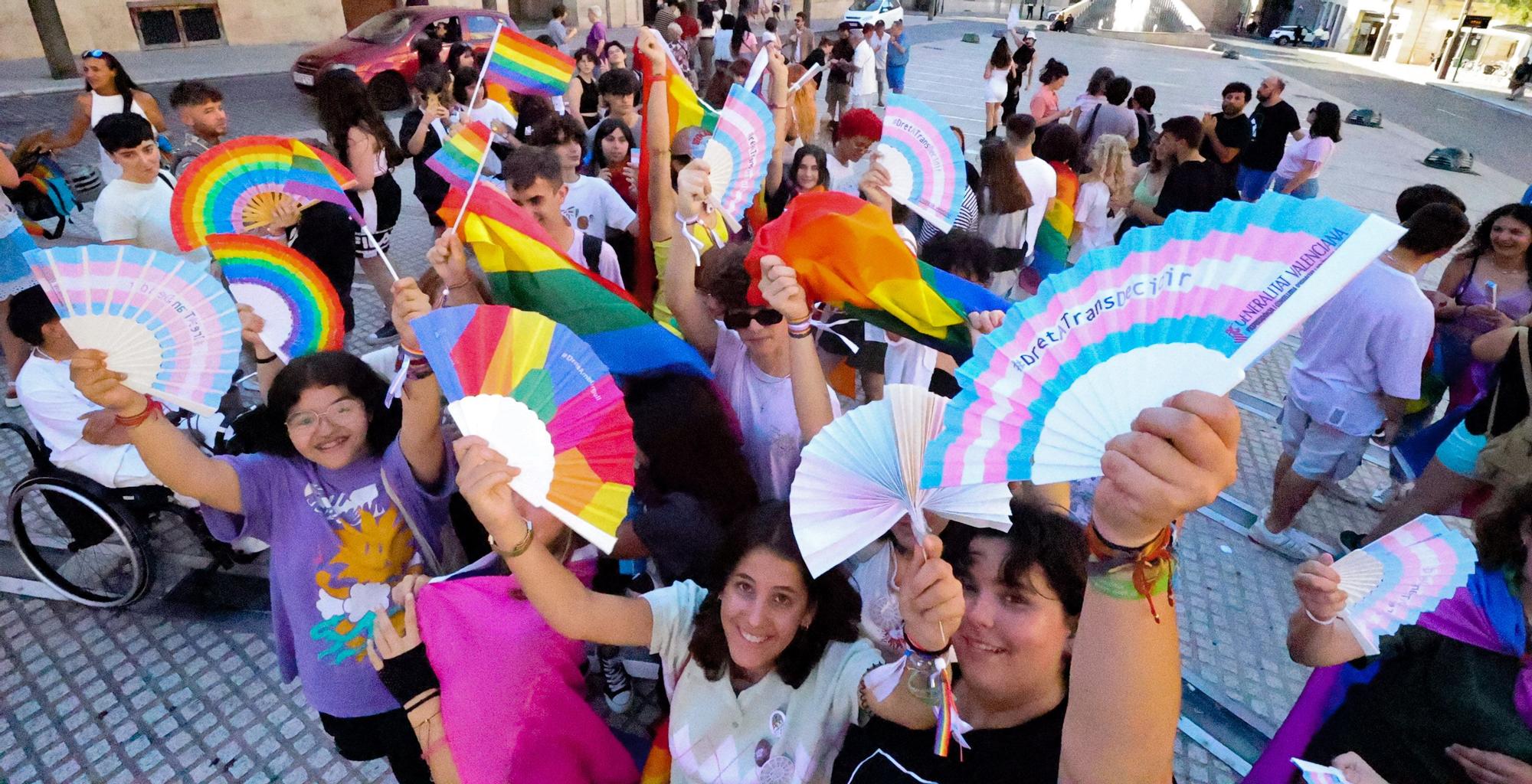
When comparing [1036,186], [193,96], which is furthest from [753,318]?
[193,96]

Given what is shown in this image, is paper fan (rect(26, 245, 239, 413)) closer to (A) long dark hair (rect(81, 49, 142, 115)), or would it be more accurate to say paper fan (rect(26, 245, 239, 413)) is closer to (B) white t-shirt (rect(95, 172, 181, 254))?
(B) white t-shirt (rect(95, 172, 181, 254))

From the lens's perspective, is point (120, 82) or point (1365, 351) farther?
point (120, 82)

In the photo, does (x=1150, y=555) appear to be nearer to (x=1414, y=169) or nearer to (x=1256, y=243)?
(x=1256, y=243)

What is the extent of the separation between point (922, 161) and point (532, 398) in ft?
7.04

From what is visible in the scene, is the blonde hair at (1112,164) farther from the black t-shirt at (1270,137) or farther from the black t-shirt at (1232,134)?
the black t-shirt at (1270,137)

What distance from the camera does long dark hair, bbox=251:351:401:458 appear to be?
2.08m

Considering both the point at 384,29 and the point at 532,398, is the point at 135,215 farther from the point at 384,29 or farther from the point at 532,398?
the point at 384,29

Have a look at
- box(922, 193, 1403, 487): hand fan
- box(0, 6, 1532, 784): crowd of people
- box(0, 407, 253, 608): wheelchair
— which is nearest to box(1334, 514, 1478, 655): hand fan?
box(0, 6, 1532, 784): crowd of people

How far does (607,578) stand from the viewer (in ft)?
8.94

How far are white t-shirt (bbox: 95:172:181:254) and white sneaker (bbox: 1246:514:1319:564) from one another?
553 centimetres

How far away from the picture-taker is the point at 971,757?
4.91 feet

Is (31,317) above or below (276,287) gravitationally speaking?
below

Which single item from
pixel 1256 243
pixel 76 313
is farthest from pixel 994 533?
pixel 76 313

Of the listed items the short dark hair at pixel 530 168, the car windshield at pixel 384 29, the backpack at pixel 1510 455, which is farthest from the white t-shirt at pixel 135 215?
the car windshield at pixel 384 29
